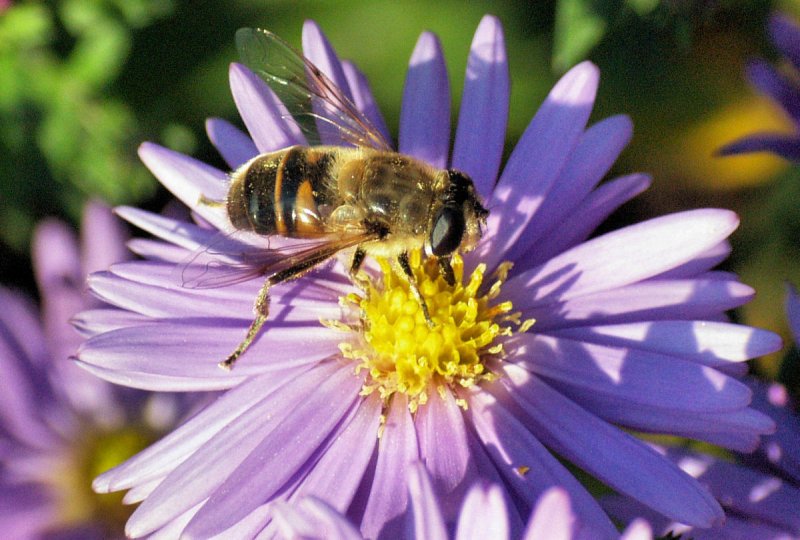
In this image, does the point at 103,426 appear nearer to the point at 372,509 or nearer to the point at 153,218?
the point at 153,218

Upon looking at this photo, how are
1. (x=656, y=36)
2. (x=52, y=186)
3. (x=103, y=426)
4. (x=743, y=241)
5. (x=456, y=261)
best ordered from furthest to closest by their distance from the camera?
(x=743, y=241), (x=52, y=186), (x=103, y=426), (x=656, y=36), (x=456, y=261)

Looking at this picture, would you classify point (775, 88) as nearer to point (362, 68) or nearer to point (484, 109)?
point (484, 109)

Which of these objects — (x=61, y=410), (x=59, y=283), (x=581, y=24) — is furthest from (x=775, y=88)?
(x=61, y=410)

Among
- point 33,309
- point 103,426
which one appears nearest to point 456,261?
point 103,426

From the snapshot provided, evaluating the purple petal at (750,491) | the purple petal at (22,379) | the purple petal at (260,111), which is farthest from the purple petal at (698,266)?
the purple petal at (22,379)

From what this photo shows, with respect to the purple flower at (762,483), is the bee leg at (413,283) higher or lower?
higher

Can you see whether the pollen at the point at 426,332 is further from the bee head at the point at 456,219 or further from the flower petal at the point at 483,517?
the flower petal at the point at 483,517

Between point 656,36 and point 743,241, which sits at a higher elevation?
point 656,36
